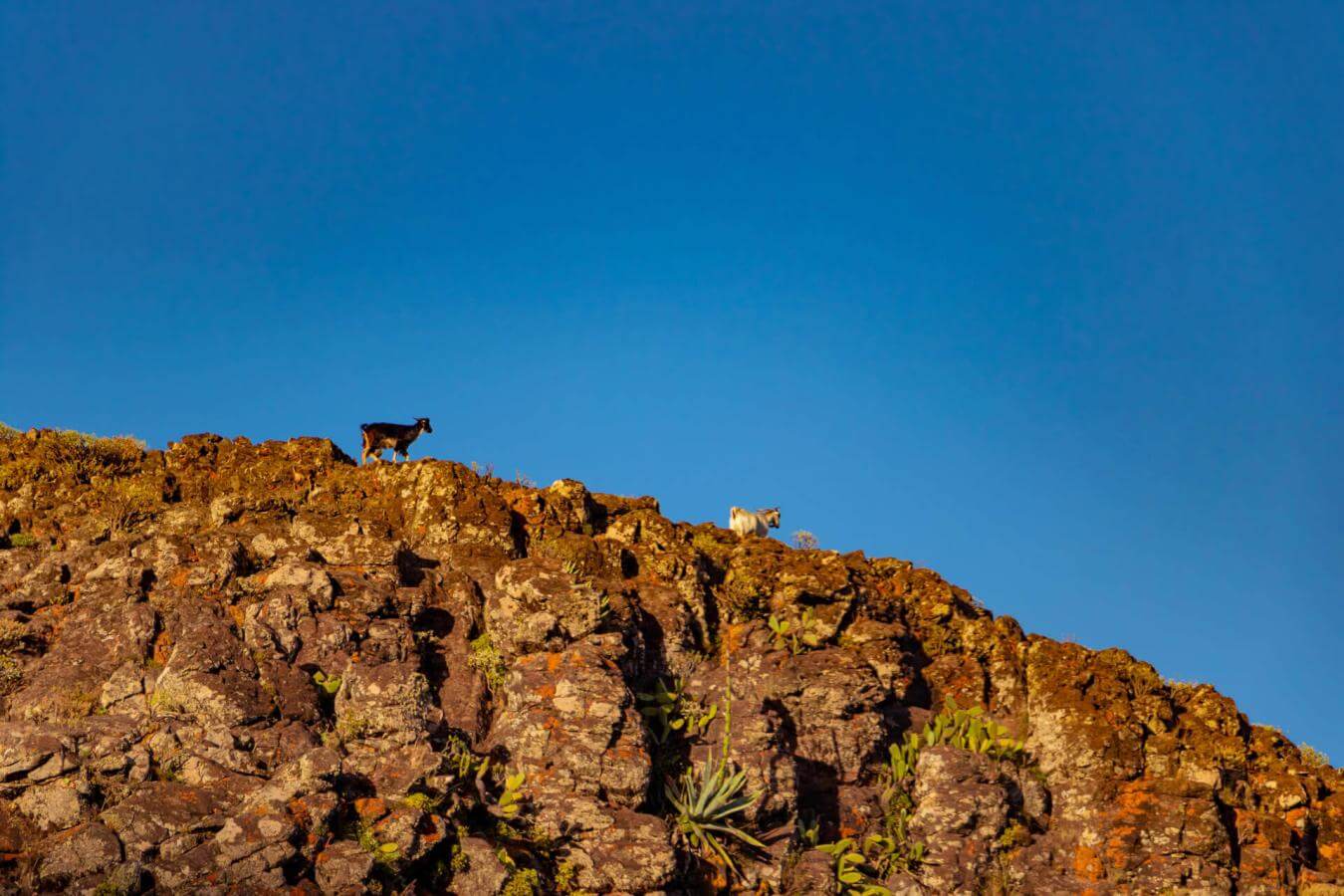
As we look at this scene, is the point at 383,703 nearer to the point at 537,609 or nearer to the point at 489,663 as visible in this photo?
the point at 489,663

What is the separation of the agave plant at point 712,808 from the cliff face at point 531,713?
88mm

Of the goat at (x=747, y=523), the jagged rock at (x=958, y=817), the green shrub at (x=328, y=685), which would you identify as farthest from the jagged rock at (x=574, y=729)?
the goat at (x=747, y=523)

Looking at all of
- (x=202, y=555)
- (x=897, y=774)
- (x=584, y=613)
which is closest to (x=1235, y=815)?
(x=897, y=774)

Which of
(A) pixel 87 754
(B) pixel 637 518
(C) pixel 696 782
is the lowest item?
(A) pixel 87 754

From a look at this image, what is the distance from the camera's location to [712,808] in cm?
1902

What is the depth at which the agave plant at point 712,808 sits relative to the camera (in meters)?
19.0

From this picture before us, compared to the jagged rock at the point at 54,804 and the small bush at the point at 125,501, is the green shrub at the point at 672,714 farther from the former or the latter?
the small bush at the point at 125,501

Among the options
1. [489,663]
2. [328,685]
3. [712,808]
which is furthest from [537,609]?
[712,808]

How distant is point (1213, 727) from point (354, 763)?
49.5 ft

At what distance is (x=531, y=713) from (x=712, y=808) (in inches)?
125

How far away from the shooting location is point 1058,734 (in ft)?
73.4

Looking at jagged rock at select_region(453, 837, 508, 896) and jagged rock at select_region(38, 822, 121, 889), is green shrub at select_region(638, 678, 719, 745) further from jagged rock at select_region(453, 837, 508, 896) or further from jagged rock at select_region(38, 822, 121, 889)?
jagged rock at select_region(38, 822, 121, 889)

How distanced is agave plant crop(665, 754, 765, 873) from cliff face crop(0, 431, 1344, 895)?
0.09 m

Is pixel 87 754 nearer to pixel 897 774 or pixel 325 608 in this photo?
pixel 325 608
